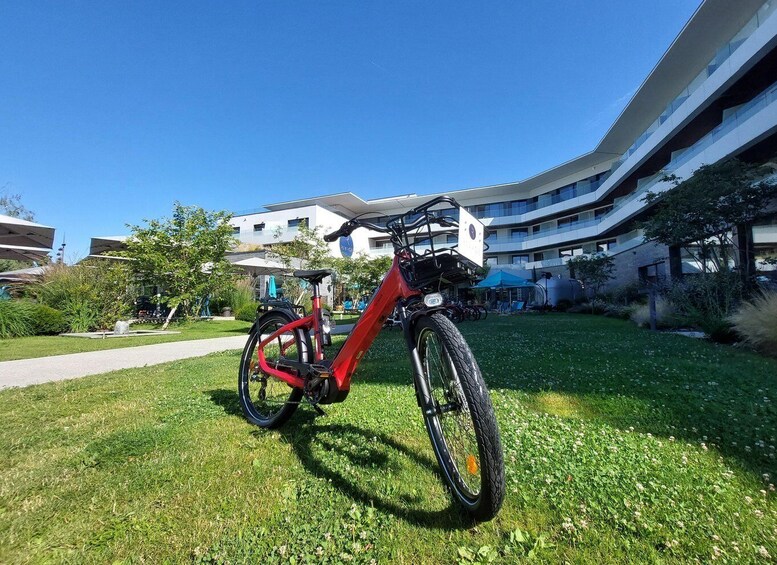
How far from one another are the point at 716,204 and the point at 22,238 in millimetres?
21253

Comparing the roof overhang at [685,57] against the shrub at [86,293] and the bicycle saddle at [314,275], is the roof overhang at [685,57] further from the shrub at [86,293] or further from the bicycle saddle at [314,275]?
the shrub at [86,293]

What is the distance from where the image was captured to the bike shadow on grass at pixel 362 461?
5.60 feet

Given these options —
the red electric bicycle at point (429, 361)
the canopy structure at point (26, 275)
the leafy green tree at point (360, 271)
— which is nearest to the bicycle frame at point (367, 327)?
the red electric bicycle at point (429, 361)

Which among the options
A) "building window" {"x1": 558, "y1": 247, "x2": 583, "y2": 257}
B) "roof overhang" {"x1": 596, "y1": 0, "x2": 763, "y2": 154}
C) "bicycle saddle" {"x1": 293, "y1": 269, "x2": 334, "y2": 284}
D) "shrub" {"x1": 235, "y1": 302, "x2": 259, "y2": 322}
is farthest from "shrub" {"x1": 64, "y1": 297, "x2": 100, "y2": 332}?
"building window" {"x1": 558, "y1": 247, "x2": 583, "y2": 257}

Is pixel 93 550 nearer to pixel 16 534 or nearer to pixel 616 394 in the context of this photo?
pixel 16 534

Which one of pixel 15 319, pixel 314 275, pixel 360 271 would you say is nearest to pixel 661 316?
pixel 314 275

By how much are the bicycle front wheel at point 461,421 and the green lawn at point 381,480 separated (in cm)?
17

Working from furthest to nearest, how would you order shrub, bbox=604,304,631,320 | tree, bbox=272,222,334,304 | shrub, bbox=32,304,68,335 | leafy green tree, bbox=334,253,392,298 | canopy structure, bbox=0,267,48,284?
leafy green tree, bbox=334,253,392,298 → tree, bbox=272,222,334,304 → shrub, bbox=604,304,631,320 → canopy structure, bbox=0,267,48,284 → shrub, bbox=32,304,68,335

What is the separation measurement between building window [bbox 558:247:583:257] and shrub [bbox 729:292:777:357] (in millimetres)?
34855

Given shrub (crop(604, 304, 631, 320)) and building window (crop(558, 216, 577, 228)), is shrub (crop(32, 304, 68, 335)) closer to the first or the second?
shrub (crop(604, 304, 631, 320))

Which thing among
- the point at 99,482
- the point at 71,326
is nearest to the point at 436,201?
the point at 99,482

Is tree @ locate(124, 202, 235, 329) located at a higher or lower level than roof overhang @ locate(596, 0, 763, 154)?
lower

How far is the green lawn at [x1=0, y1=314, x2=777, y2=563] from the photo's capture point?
149cm

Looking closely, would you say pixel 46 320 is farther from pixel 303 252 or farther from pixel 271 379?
pixel 303 252
